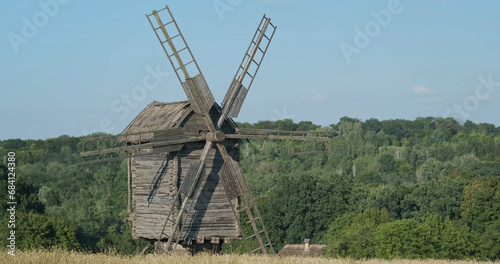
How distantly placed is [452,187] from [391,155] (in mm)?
44557

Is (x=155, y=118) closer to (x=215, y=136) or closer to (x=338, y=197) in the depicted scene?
(x=215, y=136)

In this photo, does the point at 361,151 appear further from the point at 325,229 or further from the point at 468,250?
the point at 468,250

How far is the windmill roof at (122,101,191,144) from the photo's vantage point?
3061 centimetres

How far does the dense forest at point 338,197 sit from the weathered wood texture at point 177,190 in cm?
213

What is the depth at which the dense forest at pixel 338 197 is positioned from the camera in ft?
180

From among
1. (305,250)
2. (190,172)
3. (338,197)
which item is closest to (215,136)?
(190,172)

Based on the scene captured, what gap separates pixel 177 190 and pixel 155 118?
127 inches

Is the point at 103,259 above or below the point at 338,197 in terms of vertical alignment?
below

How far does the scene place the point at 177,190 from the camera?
2991 centimetres

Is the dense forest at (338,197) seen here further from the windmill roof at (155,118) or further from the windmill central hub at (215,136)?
the windmill central hub at (215,136)

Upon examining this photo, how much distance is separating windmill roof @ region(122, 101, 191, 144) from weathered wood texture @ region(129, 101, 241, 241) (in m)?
0.17

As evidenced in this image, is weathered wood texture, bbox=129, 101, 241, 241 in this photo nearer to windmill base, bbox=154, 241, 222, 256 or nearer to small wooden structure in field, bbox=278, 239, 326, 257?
windmill base, bbox=154, 241, 222, 256

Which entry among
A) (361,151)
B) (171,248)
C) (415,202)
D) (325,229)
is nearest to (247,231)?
(325,229)

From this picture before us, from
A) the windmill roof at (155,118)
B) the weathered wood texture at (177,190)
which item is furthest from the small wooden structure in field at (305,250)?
A: the weathered wood texture at (177,190)
